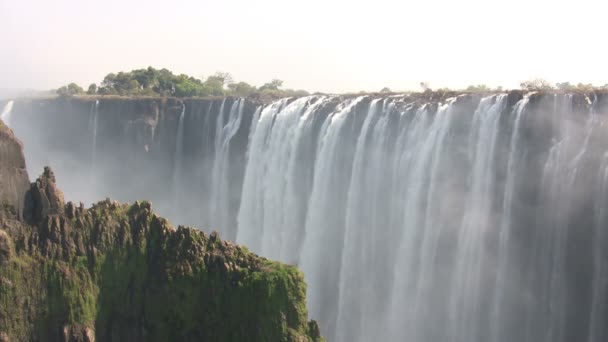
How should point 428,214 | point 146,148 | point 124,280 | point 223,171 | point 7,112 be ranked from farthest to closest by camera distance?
point 7,112 → point 146,148 → point 223,171 → point 428,214 → point 124,280

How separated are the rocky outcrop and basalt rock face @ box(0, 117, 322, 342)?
2cm

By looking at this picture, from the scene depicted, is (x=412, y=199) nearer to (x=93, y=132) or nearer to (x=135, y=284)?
(x=135, y=284)

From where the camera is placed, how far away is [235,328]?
17453 mm

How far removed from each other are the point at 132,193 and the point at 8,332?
89.8 ft

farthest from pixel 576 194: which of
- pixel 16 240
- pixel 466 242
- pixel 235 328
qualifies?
pixel 16 240

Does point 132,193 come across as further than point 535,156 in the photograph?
Yes

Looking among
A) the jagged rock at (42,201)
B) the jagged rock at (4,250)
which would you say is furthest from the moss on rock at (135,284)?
the jagged rock at (42,201)

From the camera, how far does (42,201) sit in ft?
56.2

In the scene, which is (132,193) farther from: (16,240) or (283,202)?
(16,240)

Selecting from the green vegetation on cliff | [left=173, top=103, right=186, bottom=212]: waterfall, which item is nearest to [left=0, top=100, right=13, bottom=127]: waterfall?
[left=173, top=103, right=186, bottom=212]: waterfall

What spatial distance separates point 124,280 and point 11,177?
3.33 m

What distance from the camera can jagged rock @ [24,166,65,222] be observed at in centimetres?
1712

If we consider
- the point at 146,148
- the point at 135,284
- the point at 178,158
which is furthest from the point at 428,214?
the point at 146,148

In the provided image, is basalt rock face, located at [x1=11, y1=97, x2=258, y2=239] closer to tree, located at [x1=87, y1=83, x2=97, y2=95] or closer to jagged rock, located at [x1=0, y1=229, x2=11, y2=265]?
tree, located at [x1=87, y1=83, x2=97, y2=95]
